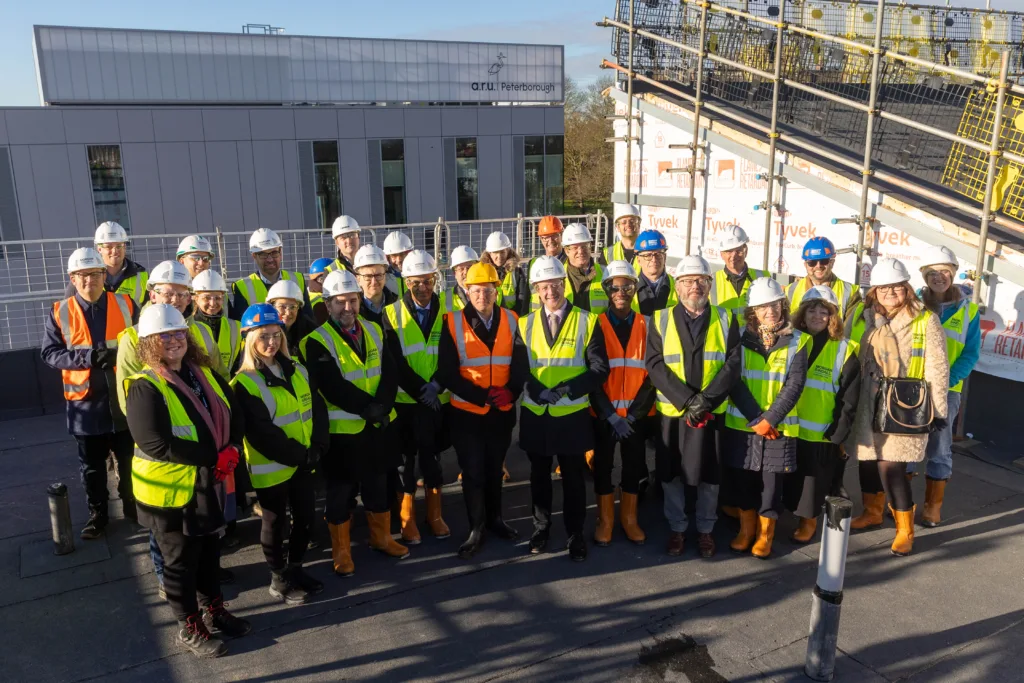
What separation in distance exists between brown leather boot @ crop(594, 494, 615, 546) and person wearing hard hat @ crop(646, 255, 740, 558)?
1.37 feet

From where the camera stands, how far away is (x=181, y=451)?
158 inches

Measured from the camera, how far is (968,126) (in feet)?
29.3

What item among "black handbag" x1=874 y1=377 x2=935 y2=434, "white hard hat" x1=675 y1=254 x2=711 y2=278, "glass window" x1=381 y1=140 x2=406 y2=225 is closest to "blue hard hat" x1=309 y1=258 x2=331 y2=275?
"white hard hat" x1=675 y1=254 x2=711 y2=278

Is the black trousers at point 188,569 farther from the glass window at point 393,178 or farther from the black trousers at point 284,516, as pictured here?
the glass window at point 393,178

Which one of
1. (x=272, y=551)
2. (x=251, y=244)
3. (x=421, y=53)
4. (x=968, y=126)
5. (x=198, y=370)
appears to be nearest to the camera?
(x=198, y=370)

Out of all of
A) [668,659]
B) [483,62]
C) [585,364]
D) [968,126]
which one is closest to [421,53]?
[483,62]

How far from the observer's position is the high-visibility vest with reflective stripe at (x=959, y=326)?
566cm

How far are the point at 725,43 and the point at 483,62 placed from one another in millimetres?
16653

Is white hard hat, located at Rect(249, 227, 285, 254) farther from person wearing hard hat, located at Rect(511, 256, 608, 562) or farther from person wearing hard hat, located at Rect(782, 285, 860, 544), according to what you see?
person wearing hard hat, located at Rect(782, 285, 860, 544)

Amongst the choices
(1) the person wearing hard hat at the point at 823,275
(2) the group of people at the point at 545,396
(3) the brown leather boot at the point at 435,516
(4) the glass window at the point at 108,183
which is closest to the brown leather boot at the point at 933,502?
(2) the group of people at the point at 545,396

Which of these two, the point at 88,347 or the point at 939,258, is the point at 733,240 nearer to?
the point at 939,258

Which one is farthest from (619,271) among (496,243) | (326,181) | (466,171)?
(466,171)

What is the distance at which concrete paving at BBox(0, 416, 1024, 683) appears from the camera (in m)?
4.23

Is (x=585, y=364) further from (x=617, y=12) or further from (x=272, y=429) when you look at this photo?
(x=617, y=12)
